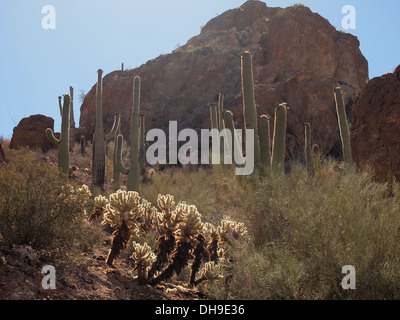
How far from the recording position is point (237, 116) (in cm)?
2342

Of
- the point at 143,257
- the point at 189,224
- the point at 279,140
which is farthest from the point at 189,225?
the point at 279,140

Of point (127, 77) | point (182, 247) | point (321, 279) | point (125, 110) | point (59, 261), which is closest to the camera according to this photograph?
point (321, 279)

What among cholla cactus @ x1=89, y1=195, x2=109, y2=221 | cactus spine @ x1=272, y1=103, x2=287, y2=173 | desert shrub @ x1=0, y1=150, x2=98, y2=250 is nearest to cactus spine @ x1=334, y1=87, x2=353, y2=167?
cactus spine @ x1=272, y1=103, x2=287, y2=173

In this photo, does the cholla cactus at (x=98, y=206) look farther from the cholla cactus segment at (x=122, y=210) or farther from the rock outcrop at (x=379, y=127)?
the rock outcrop at (x=379, y=127)

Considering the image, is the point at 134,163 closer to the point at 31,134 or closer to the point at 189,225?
the point at 189,225

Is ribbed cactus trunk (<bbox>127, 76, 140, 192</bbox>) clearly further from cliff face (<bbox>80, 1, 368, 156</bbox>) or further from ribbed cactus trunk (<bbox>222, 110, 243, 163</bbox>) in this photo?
cliff face (<bbox>80, 1, 368, 156</bbox>)

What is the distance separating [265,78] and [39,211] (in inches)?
962

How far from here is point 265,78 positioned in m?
26.3

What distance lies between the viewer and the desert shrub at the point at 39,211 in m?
3.80

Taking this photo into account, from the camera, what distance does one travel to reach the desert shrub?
380cm

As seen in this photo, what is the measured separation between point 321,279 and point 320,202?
1.36 meters
